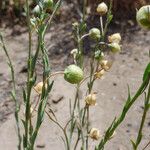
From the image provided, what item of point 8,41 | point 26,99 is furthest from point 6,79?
point 26,99

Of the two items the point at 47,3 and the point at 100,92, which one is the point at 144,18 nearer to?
the point at 47,3

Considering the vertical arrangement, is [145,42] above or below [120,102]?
above

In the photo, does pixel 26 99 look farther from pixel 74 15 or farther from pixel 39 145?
pixel 74 15

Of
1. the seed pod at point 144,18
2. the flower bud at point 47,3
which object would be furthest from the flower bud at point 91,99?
the seed pod at point 144,18

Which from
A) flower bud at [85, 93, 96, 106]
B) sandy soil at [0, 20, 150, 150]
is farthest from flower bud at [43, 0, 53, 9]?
sandy soil at [0, 20, 150, 150]

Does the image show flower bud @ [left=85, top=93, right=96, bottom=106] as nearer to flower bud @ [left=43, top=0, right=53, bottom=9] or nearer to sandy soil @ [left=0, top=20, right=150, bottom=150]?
flower bud @ [left=43, top=0, right=53, bottom=9]

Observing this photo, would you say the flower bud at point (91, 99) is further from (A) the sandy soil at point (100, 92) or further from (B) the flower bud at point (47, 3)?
(A) the sandy soil at point (100, 92)

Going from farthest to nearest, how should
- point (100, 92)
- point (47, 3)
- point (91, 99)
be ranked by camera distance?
1. point (100, 92)
2. point (91, 99)
3. point (47, 3)

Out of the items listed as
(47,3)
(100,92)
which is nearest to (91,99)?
(47,3)
